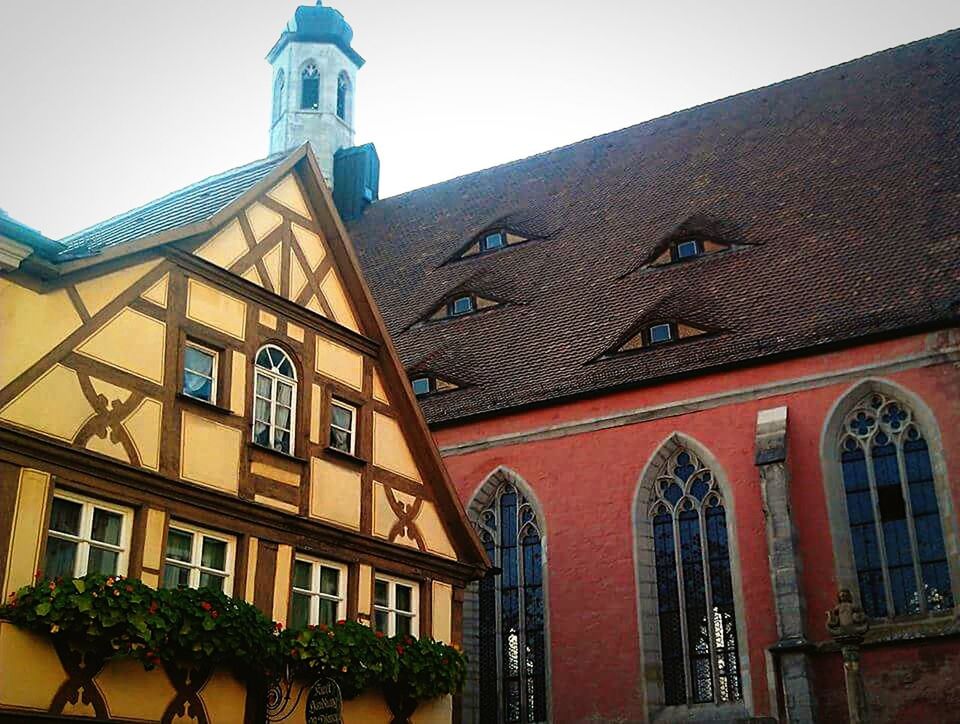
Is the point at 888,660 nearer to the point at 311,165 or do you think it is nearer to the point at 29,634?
the point at 311,165

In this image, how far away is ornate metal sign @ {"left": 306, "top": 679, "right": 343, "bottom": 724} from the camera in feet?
33.2

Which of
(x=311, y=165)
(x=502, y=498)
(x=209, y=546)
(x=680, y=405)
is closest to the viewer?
(x=209, y=546)

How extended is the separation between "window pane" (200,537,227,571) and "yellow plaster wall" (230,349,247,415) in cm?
113

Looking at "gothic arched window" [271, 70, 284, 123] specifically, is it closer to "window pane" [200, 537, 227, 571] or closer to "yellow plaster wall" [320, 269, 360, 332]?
"yellow plaster wall" [320, 269, 360, 332]

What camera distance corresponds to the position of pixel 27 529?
29.2 feet

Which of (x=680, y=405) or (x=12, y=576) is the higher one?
(x=680, y=405)

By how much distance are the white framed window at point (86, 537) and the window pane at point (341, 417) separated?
286 centimetres

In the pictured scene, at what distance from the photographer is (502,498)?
62.8 feet

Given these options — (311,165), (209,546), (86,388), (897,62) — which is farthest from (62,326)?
(897,62)

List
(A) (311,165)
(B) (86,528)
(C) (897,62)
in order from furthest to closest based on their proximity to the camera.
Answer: (C) (897,62)
(A) (311,165)
(B) (86,528)

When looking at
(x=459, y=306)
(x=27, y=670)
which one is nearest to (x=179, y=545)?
(x=27, y=670)

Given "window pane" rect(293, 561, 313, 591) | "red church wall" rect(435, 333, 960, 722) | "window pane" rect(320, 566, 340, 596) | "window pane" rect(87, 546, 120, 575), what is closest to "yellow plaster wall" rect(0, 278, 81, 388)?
"window pane" rect(87, 546, 120, 575)

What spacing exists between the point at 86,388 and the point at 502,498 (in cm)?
1016

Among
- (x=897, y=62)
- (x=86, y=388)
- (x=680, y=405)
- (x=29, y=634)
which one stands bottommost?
(x=29, y=634)
